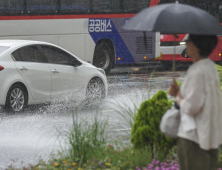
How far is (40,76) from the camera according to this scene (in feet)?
34.8

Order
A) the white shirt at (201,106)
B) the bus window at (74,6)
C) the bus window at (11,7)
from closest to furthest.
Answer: the white shirt at (201,106), the bus window at (11,7), the bus window at (74,6)

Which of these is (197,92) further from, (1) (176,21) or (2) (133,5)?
(2) (133,5)

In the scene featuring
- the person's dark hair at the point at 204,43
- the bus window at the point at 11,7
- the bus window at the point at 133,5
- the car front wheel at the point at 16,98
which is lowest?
the car front wheel at the point at 16,98

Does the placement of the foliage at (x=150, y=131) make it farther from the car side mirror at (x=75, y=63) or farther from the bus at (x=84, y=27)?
the bus at (x=84, y=27)

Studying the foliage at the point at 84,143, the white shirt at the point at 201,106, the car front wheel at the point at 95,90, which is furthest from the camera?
the car front wheel at the point at 95,90

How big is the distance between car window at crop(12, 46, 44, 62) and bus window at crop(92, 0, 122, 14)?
7.15 metres

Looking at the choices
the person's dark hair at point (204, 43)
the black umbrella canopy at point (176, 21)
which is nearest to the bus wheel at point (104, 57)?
the black umbrella canopy at point (176, 21)

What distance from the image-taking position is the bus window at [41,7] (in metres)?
15.9

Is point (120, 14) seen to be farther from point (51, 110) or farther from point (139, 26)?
point (139, 26)

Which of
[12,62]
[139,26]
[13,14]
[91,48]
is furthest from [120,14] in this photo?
[139,26]

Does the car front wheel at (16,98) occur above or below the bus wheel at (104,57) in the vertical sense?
below

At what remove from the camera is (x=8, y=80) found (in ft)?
32.4

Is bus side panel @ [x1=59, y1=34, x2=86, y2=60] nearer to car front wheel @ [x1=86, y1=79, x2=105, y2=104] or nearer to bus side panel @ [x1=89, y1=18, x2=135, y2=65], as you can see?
bus side panel @ [x1=89, y1=18, x2=135, y2=65]

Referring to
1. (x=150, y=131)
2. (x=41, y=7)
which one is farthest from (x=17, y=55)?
(x=41, y=7)
